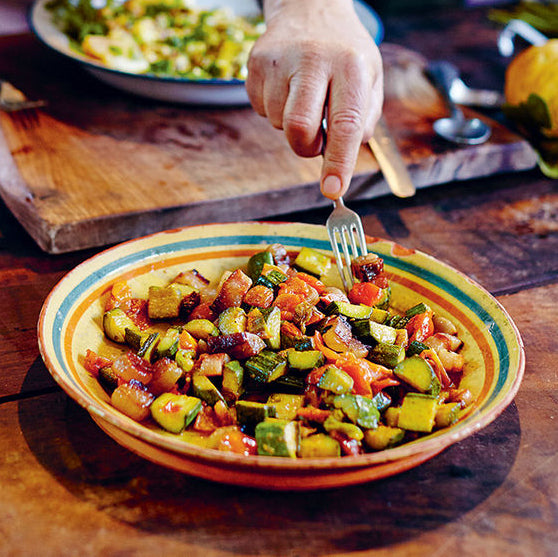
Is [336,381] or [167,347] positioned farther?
[167,347]

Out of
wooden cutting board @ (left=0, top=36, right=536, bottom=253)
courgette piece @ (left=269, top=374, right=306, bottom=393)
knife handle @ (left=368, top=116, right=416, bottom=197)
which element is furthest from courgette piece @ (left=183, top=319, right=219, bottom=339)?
knife handle @ (left=368, top=116, right=416, bottom=197)

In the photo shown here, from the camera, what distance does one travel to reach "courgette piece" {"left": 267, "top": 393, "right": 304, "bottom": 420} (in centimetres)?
130

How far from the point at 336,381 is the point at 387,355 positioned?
20 cm

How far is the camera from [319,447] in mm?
1190

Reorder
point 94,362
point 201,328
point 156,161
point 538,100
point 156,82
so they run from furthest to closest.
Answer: point 538,100
point 156,82
point 156,161
point 201,328
point 94,362

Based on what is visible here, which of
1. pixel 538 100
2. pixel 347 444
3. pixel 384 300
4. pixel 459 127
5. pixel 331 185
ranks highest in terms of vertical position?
pixel 331 185

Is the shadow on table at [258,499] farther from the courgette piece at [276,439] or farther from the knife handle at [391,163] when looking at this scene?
the knife handle at [391,163]

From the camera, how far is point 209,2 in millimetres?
3520

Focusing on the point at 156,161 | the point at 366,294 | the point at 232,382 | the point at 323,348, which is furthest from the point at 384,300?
the point at 156,161

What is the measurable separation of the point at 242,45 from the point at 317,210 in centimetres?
110

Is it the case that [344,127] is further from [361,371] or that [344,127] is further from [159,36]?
[159,36]

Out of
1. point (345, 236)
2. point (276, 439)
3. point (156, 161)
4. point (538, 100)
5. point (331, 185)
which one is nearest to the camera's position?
point (276, 439)

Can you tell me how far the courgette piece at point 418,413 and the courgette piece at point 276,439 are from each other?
0.23 meters

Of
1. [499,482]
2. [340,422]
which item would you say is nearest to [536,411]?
[499,482]
